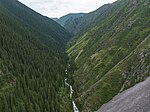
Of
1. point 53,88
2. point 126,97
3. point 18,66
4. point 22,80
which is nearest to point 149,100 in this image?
point 126,97

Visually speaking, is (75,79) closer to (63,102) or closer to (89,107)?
(63,102)

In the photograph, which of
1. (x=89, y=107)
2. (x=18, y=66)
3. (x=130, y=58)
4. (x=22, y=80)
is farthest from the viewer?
(x=18, y=66)

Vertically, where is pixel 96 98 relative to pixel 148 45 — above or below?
below

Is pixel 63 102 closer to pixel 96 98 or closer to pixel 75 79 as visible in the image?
pixel 96 98

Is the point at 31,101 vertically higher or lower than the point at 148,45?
lower

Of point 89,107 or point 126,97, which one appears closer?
point 126,97

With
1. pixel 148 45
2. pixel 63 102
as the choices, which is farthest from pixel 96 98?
pixel 148 45

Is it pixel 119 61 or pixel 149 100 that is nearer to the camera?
pixel 149 100

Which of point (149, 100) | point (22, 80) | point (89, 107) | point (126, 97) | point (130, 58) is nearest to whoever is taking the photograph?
point (149, 100)

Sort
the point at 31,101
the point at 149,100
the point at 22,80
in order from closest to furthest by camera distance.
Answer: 1. the point at 149,100
2. the point at 31,101
3. the point at 22,80
